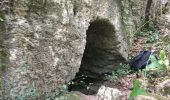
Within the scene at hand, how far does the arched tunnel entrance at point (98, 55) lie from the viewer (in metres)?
9.36

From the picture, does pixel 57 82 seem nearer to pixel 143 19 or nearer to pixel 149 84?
pixel 149 84

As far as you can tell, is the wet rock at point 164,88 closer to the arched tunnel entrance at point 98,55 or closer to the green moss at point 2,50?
the arched tunnel entrance at point 98,55

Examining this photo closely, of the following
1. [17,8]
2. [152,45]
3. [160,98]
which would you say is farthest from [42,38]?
[152,45]

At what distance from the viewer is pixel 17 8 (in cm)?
625

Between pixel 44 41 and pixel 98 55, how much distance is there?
11.5 ft

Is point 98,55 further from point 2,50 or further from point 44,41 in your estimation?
point 2,50

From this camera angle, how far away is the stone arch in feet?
30.6

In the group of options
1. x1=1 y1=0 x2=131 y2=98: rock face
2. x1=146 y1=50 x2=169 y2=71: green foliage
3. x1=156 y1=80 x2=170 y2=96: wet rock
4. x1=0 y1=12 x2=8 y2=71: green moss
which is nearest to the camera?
x1=0 y1=12 x2=8 y2=71: green moss

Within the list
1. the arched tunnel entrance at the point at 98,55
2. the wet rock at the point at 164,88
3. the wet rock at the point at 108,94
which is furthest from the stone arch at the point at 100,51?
the wet rock at the point at 108,94

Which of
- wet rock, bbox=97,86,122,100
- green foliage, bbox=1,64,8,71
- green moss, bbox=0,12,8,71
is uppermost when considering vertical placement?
green moss, bbox=0,12,8,71

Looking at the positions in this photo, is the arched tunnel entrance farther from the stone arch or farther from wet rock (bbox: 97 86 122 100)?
wet rock (bbox: 97 86 122 100)

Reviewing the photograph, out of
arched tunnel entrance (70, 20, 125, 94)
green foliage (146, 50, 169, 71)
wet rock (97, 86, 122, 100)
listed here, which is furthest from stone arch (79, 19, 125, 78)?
wet rock (97, 86, 122, 100)

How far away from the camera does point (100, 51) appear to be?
32.2 feet

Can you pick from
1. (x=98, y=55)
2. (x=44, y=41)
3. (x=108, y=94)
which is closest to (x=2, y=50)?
(x=44, y=41)
